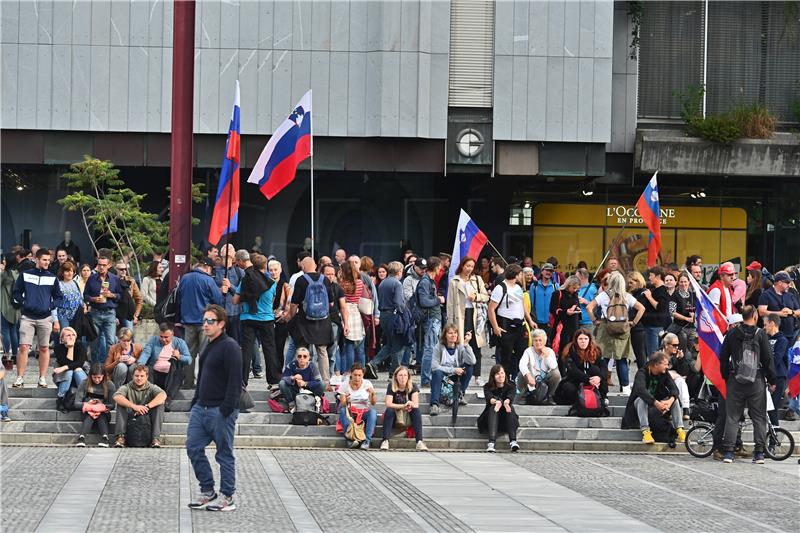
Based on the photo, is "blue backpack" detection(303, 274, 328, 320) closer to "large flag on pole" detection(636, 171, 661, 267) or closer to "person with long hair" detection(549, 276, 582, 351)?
"person with long hair" detection(549, 276, 582, 351)

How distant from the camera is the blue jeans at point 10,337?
21359mm

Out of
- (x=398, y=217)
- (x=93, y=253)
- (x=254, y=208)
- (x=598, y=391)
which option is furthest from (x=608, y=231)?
(x=598, y=391)

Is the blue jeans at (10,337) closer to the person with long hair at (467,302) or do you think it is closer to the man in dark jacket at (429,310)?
the man in dark jacket at (429,310)

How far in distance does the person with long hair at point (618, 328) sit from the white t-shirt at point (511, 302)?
4.61ft

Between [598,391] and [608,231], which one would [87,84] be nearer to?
[608,231]

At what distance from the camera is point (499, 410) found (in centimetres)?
1750

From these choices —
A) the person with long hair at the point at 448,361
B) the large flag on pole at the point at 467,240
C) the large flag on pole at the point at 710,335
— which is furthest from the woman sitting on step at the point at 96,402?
the large flag on pole at the point at 710,335

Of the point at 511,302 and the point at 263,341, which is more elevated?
the point at 511,302

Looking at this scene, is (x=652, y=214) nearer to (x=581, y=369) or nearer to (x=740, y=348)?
(x=581, y=369)

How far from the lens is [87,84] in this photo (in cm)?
2909

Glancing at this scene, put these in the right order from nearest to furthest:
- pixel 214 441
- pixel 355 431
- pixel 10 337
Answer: pixel 214 441, pixel 355 431, pixel 10 337

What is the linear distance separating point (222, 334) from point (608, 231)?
2242 cm

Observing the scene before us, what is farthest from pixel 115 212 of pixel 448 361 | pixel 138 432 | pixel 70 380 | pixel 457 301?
pixel 448 361

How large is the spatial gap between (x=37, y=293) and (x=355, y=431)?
501 cm
